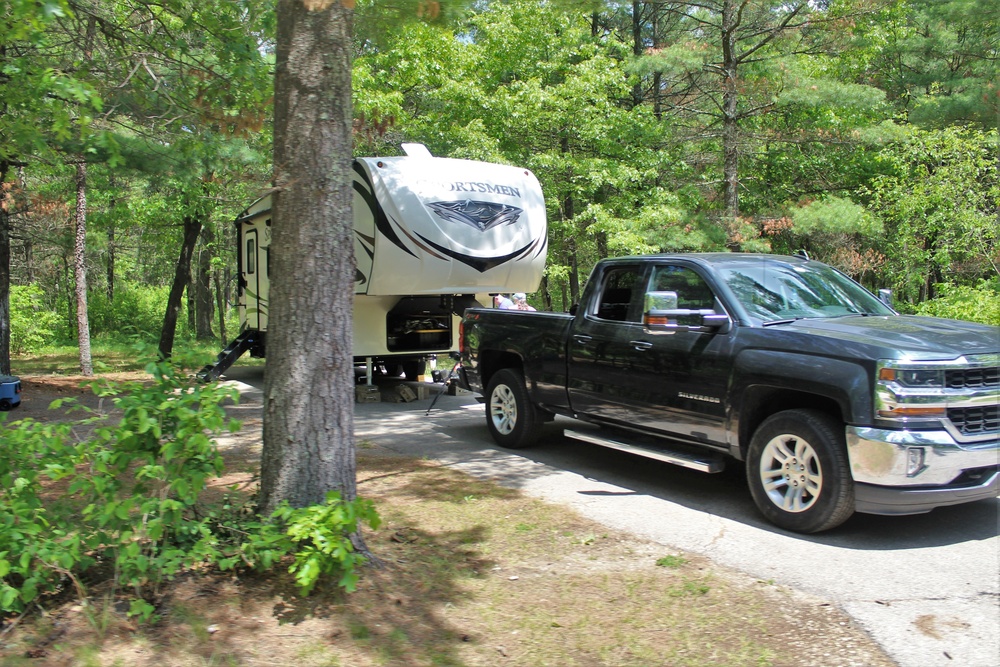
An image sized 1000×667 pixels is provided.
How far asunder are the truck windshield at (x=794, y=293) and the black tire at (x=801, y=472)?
0.95 metres

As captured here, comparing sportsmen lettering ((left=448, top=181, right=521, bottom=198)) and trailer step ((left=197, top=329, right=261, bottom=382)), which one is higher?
sportsmen lettering ((left=448, top=181, right=521, bottom=198))

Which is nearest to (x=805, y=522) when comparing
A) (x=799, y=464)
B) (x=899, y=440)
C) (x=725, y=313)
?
(x=799, y=464)

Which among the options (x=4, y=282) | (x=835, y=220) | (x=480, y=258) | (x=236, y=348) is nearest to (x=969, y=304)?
(x=835, y=220)

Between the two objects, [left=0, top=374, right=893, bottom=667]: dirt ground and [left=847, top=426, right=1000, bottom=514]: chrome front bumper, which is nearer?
[left=0, top=374, right=893, bottom=667]: dirt ground

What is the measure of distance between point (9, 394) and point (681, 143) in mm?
15531

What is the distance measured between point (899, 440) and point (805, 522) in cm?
86

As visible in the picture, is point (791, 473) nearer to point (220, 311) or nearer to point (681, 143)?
point (681, 143)

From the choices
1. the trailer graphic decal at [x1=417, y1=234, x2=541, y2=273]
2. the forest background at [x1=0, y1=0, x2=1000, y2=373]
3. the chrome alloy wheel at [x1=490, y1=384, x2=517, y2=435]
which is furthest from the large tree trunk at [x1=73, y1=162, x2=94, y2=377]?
the chrome alloy wheel at [x1=490, y1=384, x2=517, y2=435]

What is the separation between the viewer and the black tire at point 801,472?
5109mm

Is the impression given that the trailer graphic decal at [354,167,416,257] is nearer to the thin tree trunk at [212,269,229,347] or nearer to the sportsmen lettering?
the sportsmen lettering

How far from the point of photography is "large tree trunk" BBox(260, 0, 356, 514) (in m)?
4.32

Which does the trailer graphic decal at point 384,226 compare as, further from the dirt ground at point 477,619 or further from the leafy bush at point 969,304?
the leafy bush at point 969,304

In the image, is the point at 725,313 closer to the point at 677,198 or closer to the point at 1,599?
the point at 1,599

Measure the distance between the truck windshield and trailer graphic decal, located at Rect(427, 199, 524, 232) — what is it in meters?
5.09
